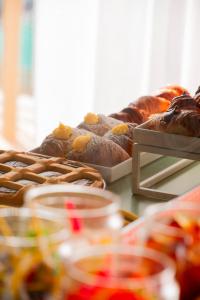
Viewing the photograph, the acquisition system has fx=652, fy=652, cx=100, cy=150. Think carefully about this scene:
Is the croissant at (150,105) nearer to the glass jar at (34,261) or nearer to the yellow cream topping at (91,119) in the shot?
the yellow cream topping at (91,119)

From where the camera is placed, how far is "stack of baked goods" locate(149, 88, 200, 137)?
4.08 feet

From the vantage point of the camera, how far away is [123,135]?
4.56 ft

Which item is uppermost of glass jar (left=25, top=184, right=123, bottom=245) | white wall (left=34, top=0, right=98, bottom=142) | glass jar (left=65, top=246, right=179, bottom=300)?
glass jar (left=25, top=184, right=123, bottom=245)

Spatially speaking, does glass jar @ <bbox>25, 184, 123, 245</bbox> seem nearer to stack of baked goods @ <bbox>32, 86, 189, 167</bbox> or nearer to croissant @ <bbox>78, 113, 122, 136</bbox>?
stack of baked goods @ <bbox>32, 86, 189, 167</bbox>

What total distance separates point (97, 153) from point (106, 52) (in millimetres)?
2080

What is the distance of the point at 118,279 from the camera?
50cm

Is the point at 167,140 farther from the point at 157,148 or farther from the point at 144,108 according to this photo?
the point at 144,108

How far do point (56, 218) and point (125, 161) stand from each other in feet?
2.47

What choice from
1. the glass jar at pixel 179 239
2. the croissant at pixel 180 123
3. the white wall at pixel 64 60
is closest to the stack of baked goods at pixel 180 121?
the croissant at pixel 180 123

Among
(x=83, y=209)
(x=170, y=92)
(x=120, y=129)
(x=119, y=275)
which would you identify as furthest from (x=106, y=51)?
(x=119, y=275)

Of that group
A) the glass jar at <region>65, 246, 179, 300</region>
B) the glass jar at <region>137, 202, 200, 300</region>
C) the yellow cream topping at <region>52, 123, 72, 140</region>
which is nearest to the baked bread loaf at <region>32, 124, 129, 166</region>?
the yellow cream topping at <region>52, 123, 72, 140</region>

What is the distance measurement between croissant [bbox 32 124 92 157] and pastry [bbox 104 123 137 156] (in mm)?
61

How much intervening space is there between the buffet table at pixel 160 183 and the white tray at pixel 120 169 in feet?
0.04

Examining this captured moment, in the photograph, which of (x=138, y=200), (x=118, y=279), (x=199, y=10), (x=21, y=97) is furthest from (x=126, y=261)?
(x=21, y=97)
